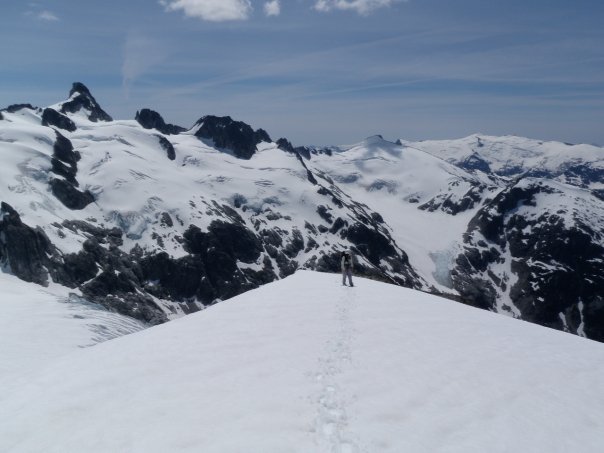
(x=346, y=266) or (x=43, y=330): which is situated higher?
(x=346, y=266)

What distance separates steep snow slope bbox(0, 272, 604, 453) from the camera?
37.7 ft

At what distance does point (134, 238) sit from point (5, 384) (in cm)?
19388

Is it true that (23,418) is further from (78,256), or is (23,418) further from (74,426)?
(78,256)

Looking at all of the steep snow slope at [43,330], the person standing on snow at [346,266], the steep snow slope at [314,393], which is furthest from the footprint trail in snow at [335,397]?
the person standing on snow at [346,266]

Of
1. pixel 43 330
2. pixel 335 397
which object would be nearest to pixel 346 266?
pixel 335 397

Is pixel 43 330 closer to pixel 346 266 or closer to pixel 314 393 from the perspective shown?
pixel 346 266

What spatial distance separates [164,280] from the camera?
621 ft

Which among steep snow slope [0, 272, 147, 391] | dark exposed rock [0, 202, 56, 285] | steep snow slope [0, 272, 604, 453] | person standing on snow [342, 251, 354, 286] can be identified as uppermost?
steep snow slope [0, 272, 604, 453]

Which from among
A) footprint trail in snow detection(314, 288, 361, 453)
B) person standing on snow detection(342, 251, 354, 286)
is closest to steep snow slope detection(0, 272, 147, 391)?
footprint trail in snow detection(314, 288, 361, 453)

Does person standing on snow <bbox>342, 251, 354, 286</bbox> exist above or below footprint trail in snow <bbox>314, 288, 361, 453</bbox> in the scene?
below

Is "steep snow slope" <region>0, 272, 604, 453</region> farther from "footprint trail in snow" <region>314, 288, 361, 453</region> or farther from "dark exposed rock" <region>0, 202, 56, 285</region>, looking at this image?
"dark exposed rock" <region>0, 202, 56, 285</region>

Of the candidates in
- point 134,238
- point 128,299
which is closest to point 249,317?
point 128,299

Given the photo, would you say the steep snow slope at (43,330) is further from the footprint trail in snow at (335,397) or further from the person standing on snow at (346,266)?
the person standing on snow at (346,266)

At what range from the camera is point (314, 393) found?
13.7 m
